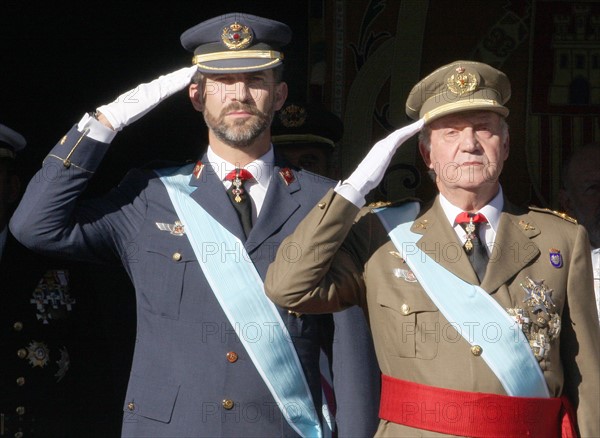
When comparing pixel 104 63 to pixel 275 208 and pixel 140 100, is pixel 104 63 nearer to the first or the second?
pixel 140 100

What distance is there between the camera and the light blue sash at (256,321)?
14.4 feet

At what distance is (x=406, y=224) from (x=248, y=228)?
50 centimetres

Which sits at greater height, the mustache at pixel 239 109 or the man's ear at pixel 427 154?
the mustache at pixel 239 109

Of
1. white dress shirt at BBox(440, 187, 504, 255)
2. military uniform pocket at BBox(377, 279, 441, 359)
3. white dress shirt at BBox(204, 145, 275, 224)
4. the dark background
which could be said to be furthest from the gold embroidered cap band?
the dark background

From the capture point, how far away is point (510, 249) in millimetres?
4258

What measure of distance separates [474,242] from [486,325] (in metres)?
0.29

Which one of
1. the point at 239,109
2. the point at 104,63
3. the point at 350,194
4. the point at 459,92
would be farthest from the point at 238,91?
the point at 104,63

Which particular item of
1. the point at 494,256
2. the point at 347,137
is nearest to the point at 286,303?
the point at 494,256

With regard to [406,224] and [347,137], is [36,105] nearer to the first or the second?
[347,137]

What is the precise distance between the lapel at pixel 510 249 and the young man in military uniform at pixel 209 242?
60 cm

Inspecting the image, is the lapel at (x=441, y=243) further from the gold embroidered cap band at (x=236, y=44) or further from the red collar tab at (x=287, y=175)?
the gold embroidered cap band at (x=236, y=44)

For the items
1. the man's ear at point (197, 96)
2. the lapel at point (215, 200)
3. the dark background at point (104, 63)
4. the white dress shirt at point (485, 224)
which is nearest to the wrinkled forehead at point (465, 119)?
the white dress shirt at point (485, 224)

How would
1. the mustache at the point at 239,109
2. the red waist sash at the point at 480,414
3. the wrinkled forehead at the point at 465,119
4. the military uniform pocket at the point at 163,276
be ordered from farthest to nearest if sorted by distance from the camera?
1. the mustache at the point at 239,109
2. the military uniform pocket at the point at 163,276
3. the wrinkled forehead at the point at 465,119
4. the red waist sash at the point at 480,414

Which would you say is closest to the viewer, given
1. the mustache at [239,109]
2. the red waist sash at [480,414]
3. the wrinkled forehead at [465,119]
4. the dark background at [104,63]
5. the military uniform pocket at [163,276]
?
the red waist sash at [480,414]
